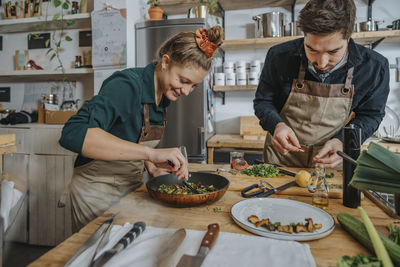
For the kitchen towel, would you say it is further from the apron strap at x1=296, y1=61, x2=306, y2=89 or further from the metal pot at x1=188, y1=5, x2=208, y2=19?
the metal pot at x1=188, y1=5, x2=208, y2=19

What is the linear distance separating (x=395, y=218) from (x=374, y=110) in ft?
3.45

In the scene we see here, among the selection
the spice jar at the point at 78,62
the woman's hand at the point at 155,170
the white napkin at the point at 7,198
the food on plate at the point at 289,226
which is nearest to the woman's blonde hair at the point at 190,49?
the woman's hand at the point at 155,170

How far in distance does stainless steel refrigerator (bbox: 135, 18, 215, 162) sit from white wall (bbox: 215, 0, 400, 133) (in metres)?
0.71

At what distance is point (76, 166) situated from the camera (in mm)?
1396

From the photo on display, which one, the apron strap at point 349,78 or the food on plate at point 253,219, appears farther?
the apron strap at point 349,78

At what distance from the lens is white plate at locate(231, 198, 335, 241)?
0.75 m

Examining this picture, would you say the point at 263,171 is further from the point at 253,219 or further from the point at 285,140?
the point at 253,219

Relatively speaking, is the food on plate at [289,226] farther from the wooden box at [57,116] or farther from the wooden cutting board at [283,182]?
the wooden box at [57,116]

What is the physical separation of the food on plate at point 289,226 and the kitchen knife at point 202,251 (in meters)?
0.14

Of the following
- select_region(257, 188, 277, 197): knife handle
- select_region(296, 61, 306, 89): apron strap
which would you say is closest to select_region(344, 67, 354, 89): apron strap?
select_region(296, 61, 306, 89): apron strap

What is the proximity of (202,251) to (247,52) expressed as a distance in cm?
324

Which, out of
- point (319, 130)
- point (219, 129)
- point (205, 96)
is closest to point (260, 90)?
point (319, 130)

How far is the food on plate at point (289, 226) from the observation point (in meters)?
0.77

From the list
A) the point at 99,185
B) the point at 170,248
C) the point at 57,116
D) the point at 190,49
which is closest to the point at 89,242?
the point at 170,248
